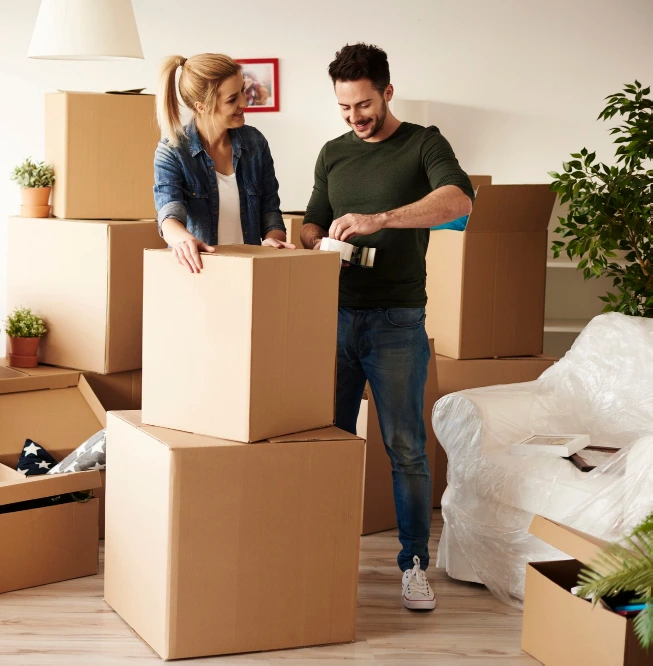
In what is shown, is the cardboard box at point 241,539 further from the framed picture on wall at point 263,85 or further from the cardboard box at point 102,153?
the framed picture on wall at point 263,85

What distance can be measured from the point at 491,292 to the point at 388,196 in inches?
43.8

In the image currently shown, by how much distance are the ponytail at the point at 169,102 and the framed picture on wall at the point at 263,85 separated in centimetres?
189

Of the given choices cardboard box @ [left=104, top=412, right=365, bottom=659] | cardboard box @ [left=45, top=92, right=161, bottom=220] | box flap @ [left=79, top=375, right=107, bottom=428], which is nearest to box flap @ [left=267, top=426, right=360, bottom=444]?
cardboard box @ [left=104, top=412, right=365, bottom=659]

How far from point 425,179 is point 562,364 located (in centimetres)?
89

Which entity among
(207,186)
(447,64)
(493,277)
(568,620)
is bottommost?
(568,620)

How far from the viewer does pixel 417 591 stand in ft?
8.04

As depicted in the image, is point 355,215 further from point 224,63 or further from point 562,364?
point 562,364

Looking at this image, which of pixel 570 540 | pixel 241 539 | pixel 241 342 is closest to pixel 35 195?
pixel 241 342

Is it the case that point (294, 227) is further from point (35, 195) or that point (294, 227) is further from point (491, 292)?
point (35, 195)

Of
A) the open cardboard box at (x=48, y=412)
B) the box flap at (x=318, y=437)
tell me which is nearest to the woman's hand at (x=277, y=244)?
the box flap at (x=318, y=437)

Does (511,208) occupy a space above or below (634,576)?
above

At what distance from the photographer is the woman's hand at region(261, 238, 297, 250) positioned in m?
2.24

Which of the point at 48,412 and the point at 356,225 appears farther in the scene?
the point at 48,412

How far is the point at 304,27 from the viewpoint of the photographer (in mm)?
4094
